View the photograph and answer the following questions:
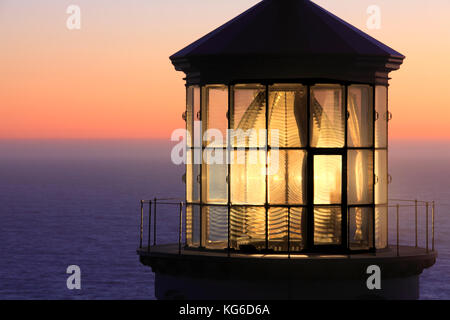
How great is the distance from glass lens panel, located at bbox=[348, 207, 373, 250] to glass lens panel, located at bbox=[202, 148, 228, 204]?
1.89 m

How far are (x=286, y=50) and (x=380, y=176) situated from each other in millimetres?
2430

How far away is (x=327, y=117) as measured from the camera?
51.4ft

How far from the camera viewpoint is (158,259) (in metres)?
15.8

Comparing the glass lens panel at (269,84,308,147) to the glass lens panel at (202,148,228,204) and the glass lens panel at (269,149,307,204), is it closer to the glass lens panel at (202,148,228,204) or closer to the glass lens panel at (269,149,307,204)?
the glass lens panel at (269,149,307,204)

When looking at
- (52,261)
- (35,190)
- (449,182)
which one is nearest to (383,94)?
(52,261)

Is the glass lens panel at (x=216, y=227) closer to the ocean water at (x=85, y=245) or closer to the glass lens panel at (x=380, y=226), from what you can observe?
the glass lens panel at (x=380, y=226)

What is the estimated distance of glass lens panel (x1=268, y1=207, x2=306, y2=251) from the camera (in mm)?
15570

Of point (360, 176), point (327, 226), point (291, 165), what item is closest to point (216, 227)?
point (291, 165)

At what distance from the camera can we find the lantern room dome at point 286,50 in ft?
50.8

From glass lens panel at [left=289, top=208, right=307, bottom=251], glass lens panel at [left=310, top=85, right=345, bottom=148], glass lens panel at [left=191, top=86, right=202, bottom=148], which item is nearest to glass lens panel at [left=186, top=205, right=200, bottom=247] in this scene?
glass lens panel at [left=191, top=86, right=202, bottom=148]

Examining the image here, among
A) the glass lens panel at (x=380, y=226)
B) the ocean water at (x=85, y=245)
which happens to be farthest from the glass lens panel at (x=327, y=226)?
the ocean water at (x=85, y=245)

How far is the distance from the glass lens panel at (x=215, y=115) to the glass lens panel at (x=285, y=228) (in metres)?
1.33
